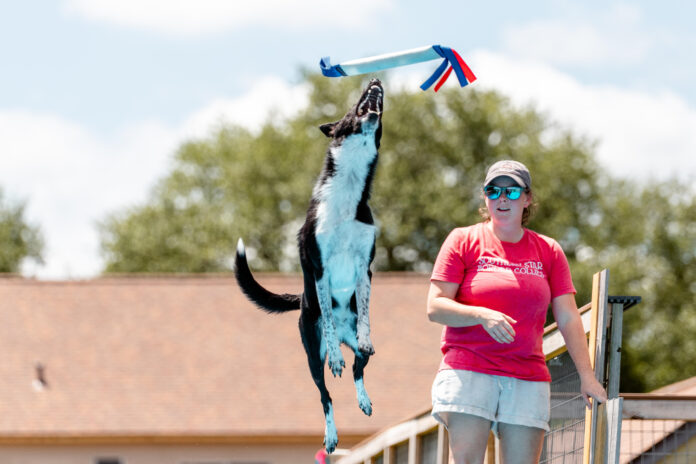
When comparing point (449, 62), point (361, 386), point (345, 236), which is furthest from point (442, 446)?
point (449, 62)

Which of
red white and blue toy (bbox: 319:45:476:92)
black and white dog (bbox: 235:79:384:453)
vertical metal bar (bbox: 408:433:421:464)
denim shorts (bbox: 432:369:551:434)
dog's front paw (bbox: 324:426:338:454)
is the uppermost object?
red white and blue toy (bbox: 319:45:476:92)

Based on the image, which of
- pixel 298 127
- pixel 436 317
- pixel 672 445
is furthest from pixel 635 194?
pixel 436 317

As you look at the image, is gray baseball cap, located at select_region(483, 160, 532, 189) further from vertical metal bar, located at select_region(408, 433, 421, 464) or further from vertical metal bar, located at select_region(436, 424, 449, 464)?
vertical metal bar, located at select_region(408, 433, 421, 464)

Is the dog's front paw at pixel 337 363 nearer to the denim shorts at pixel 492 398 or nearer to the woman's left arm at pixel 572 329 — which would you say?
the denim shorts at pixel 492 398

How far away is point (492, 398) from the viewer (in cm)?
451

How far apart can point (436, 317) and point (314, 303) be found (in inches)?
21.8

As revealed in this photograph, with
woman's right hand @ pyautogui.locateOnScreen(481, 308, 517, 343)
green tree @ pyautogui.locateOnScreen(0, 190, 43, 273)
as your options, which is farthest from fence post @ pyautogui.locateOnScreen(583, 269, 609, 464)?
green tree @ pyautogui.locateOnScreen(0, 190, 43, 273)

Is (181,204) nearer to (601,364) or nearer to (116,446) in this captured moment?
(116,446)

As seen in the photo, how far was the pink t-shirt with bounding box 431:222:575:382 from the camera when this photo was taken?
4531 mm

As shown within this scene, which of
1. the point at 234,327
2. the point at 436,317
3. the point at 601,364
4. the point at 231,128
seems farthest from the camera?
the point at 231,128

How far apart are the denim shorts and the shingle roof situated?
1554 cm

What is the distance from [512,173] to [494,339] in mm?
685

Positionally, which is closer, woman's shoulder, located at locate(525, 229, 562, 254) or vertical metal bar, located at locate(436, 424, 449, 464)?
woman's shoulder, located at locate(525, 229, 562, 254)

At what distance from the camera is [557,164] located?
129 feet
